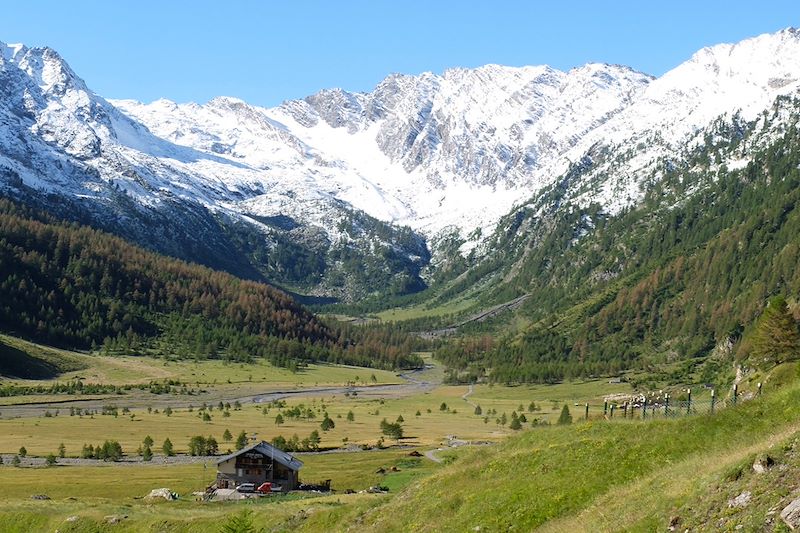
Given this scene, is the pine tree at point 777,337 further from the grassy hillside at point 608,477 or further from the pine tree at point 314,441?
the pine tree at point 314,441

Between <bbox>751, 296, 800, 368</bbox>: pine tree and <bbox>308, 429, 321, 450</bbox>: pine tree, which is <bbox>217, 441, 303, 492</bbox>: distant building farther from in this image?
<bbox>751, 296, 800, 368</bbox>: pine tree

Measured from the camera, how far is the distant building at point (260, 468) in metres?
113

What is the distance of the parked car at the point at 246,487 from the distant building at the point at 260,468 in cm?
168

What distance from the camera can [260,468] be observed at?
114125mm

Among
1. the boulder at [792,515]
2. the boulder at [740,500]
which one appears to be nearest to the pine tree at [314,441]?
the boulder at [740,500]

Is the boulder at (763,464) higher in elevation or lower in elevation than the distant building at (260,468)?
higher

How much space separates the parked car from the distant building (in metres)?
1.68

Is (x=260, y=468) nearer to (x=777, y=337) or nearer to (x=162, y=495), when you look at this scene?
(x=162, y=495)

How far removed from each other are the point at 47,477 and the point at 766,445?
4484 inches

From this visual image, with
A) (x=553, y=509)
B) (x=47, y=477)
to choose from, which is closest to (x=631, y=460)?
(x=553, y=509)

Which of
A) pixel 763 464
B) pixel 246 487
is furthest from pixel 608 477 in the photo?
pixel 246 487

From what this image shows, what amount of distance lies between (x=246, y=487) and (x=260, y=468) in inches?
211

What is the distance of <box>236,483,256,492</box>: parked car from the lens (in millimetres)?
107512

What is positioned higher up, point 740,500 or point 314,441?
point 740,500
